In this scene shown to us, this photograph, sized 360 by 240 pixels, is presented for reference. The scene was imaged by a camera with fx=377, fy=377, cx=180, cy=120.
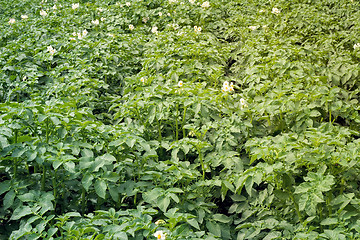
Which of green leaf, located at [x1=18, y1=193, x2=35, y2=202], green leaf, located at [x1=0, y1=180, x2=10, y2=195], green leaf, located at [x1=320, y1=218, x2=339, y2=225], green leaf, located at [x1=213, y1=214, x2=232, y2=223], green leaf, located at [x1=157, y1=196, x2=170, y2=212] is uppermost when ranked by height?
green leaf, located at [x1=18, y1=193, x2=35, y2=202]

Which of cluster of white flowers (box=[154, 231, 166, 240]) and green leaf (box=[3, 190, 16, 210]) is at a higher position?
cluster of white flowers (box=[154, 231, 166, 240])

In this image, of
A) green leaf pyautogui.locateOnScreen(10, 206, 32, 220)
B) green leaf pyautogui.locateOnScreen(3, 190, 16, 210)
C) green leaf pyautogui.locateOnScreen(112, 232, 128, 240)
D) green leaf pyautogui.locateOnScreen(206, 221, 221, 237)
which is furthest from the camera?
green leaf pyautogui.locateOnScreen(206, 221, 221, 237)

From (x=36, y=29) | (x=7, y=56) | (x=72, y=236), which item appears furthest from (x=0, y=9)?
(x=72, y=236)

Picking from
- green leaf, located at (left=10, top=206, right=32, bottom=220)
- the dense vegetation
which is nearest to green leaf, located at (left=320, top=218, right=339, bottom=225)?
the dense vegetation

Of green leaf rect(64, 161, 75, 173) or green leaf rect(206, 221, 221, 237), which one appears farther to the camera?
green leaf rect(206, 221, 221, 237)

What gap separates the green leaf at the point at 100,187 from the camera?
2020mm

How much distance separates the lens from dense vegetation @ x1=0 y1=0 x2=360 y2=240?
6.73 ft

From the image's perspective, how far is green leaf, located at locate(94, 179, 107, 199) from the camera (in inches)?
79.5

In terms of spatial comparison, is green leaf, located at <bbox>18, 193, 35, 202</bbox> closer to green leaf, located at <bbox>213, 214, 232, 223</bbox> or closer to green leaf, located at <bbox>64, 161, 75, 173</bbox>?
green leaf, located at <bbox>64, 161, 75, 173</bbox>

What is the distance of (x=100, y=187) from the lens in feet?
6.70

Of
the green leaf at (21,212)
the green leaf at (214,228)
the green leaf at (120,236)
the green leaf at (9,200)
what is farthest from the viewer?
the green leaf at (214,228)

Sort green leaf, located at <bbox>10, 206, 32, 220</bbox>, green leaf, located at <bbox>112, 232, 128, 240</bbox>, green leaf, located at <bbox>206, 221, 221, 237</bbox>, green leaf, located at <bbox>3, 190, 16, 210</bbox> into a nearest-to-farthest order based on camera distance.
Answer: green leaf, located at <bbox>112, 232, 128, 240</bbox>
green leaf, located at <bbox>10, 206, 32, 220</bbox>
green leaf, located at <bbox>3, 190, 16, 210</bbox>
green leaf, located at <bbox>206, 221, 221, 237</bbox>

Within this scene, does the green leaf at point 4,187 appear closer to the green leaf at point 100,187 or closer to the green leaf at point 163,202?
the green leaf at point 100,187

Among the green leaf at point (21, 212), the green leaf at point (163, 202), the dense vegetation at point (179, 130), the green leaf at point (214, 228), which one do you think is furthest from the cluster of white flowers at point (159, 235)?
the green leaf at point (21, 212)
